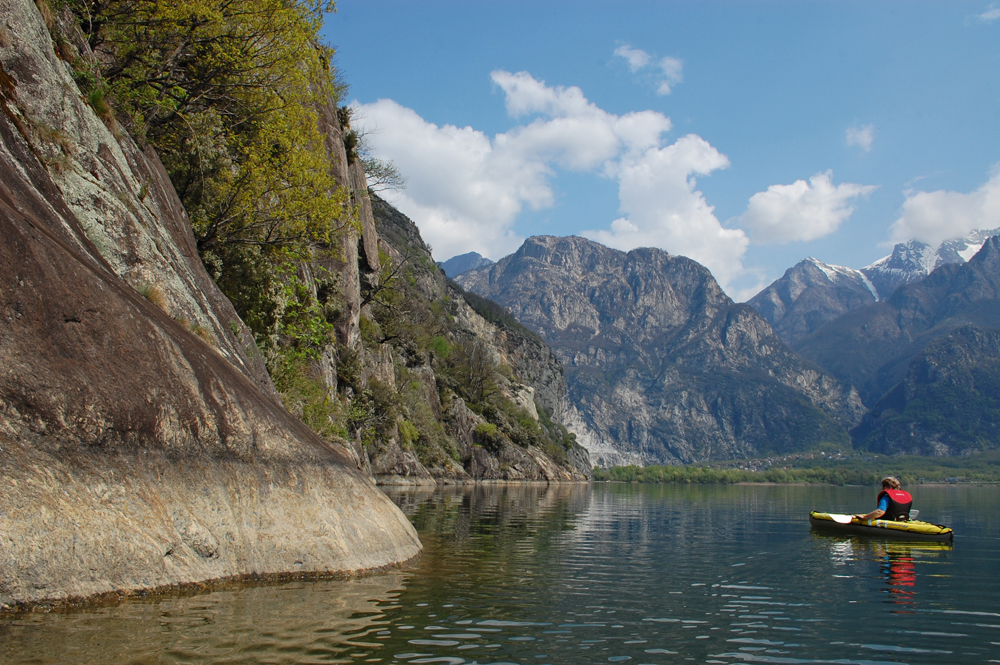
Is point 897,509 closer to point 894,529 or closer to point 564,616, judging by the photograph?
point 894,529

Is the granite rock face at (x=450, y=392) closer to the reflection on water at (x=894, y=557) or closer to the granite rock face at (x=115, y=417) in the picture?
the reflection on water at (x=894, y=557)

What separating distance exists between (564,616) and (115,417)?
7.17 m

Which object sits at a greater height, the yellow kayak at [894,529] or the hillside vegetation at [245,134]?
the hillside vegetation at [245,134]

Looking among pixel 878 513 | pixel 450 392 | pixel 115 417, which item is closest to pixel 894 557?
pixel 878 513

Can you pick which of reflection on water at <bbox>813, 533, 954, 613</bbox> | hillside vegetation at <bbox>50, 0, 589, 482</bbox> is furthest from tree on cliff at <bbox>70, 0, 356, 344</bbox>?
reflection on water at <bbox>813, 533, 954, 613</bbox>

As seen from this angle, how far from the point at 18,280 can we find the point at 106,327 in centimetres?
133

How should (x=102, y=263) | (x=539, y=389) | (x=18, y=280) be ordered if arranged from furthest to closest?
(x=539, y=389) → (x=102, y=263) → (x=18, y=280)

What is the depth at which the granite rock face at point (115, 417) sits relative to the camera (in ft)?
27.4

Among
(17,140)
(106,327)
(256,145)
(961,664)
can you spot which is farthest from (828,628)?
(256,145)

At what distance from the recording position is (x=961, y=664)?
27.6 feet

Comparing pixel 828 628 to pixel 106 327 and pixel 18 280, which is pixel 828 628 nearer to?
pixel 106 327

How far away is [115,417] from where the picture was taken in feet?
30.9

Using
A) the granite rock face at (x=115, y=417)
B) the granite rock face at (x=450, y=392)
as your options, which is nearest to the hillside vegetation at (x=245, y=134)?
the granite rock face at (x=115, y=417)

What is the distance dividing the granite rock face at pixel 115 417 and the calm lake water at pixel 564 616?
69 centimetres
